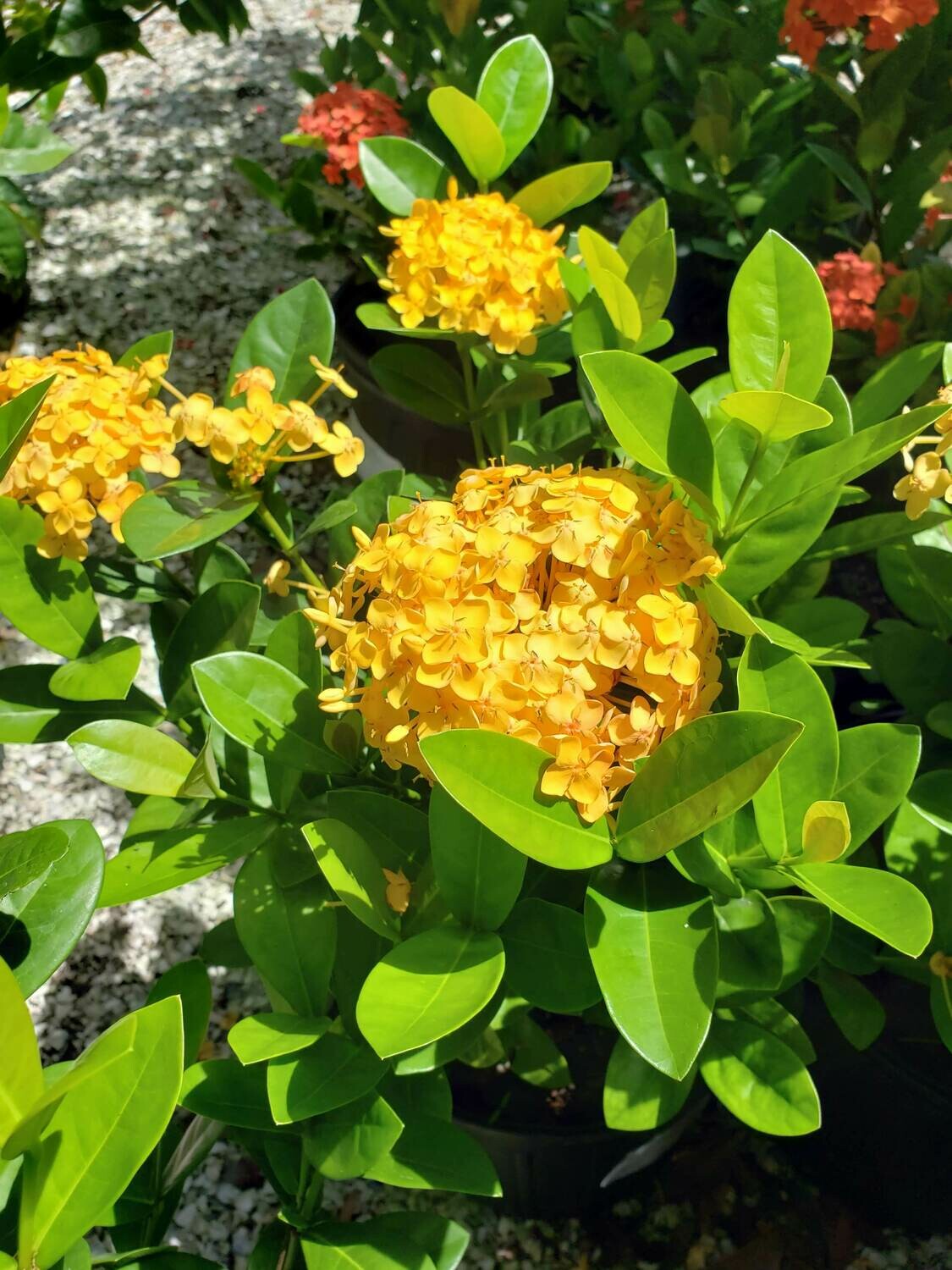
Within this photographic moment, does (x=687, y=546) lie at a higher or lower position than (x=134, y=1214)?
higher

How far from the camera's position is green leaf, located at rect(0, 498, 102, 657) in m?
0.93

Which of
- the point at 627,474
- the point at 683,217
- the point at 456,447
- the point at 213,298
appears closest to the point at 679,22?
the point at 683,217

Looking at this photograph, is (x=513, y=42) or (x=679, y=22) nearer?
(x=513, y=42)

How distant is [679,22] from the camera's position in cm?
191

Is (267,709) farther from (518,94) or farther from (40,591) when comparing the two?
(518,94)

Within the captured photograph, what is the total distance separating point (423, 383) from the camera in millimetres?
1247

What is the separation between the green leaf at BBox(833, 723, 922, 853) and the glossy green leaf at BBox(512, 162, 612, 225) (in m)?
0.59

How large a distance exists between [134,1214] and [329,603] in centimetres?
53

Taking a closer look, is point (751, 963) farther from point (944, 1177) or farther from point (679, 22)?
point (679, 22)

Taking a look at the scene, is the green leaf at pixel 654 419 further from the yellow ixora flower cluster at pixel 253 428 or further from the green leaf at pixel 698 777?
the yellow ixora flower cluster at pixel 253 428

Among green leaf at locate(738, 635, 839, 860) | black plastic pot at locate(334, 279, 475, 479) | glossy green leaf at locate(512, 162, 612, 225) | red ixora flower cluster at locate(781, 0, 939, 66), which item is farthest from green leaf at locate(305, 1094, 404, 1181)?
red ixora flower cluster at locate(781, 0, 939, 66)

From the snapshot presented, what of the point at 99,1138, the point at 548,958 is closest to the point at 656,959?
the point at 548,958

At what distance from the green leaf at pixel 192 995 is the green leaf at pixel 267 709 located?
0.19 m

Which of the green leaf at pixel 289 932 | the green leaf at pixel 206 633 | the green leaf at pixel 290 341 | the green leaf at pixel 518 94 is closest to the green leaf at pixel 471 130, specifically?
the green leaf at pixel 518 94
